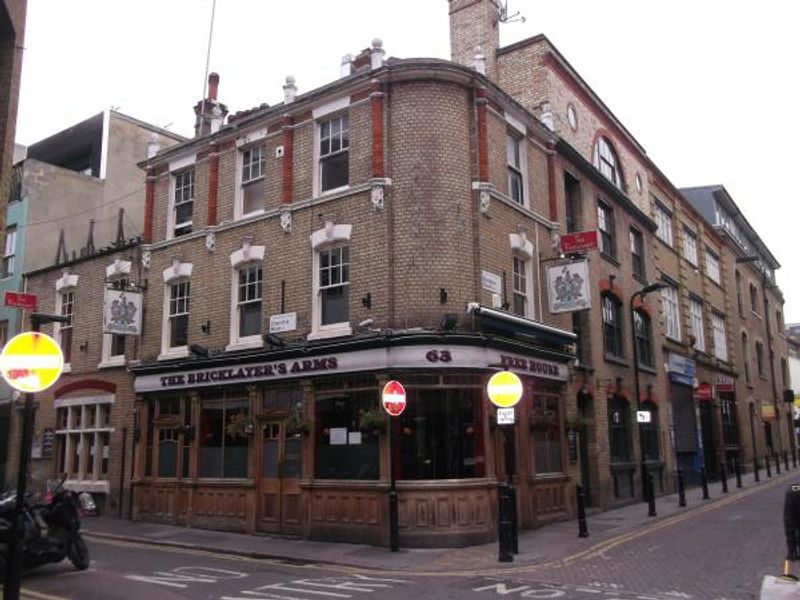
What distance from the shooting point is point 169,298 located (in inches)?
789

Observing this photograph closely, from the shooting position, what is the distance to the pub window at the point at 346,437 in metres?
14.9

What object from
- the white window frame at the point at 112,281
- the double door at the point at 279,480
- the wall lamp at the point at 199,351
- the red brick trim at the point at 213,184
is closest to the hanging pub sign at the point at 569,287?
the double door at the point at 279,480

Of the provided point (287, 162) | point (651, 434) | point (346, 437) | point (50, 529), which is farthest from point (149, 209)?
point (651, 434)

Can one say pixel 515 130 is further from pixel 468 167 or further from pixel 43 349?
pixel 43 349

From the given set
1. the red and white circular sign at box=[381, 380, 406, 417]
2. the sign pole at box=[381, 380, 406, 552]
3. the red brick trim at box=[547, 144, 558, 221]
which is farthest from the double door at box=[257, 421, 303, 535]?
the red brick trim at box=[547, 144, 558, 221]

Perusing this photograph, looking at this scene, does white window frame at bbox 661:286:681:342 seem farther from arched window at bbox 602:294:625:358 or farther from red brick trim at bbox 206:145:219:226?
red brick trim at bbox 206:145:219:226

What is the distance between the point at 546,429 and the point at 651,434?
28.2ft

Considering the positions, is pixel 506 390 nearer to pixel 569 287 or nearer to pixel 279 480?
pixel 569 287

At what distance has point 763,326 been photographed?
46.6m

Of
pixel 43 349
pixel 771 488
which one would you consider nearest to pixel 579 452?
pixel 771 488

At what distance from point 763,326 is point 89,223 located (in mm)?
39363

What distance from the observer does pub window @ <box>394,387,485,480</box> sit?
47.6 ft

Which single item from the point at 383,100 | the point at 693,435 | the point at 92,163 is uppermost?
the point at 92,163

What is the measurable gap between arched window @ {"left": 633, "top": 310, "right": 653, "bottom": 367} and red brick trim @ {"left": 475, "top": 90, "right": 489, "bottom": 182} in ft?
34.6
